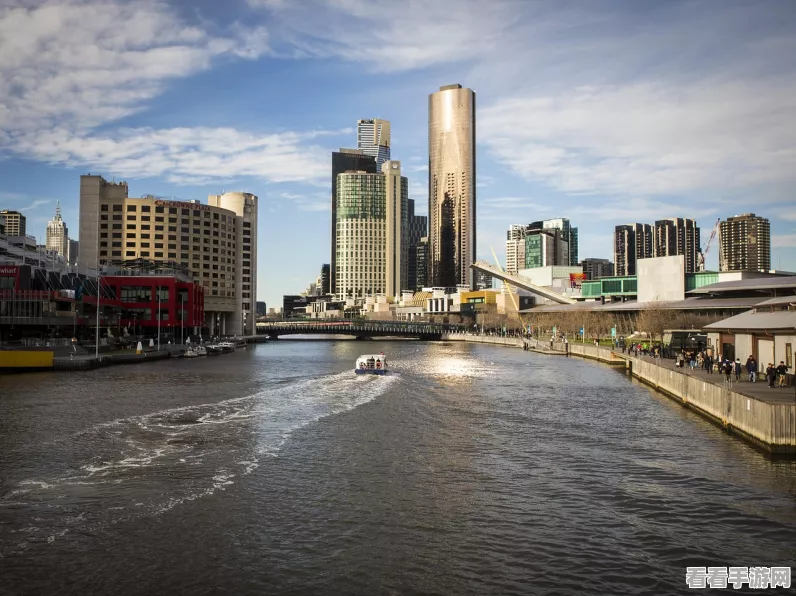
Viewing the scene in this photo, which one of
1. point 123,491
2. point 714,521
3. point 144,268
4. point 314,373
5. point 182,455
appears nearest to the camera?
point 714,521

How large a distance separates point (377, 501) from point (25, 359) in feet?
243

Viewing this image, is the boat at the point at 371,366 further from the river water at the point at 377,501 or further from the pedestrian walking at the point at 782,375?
the pedestrian walking at the point at 782,375

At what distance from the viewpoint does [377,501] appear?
90.4 ft

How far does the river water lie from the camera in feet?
67.3

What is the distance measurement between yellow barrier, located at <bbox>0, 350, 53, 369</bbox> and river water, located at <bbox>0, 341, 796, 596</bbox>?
3691 centimetres

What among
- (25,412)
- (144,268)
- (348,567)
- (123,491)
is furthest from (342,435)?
(144,268)

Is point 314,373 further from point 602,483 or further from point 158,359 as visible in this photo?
point 602,483

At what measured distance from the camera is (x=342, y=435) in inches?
1665

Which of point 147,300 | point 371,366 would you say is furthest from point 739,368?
point 147,300

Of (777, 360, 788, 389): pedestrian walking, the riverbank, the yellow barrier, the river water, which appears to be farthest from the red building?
(777, 360, 788, 389): pedestrian walking

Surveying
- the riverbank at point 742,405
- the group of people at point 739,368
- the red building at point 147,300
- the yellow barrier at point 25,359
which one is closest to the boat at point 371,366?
the riverbank at point 742,405

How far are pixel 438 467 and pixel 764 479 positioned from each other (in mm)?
14352

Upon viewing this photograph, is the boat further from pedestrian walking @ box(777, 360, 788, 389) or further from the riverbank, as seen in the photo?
pedestrian walking @ box(777, 360, 788, 389)

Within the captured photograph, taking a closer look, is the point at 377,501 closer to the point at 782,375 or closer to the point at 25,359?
the point at 782,375
